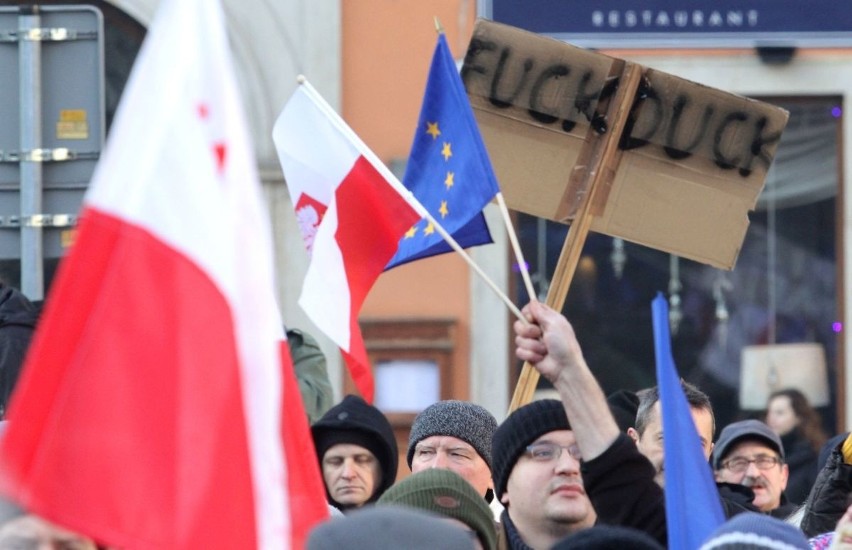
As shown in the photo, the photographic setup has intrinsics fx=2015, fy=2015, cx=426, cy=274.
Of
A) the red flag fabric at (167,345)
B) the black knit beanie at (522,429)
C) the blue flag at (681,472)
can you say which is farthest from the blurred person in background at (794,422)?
the red flag fabric at (167,345)

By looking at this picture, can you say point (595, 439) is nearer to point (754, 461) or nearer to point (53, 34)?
point (754, 461)

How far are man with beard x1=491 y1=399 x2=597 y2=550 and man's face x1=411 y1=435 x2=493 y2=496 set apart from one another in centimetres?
74

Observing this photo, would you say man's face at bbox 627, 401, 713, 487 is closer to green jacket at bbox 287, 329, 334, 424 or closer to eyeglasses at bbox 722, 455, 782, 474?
eyeglasses at bbox 722, 455, 782, 474

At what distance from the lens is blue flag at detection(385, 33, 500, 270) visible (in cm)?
516

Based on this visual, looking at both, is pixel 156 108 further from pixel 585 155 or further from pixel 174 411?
pixel 585 155

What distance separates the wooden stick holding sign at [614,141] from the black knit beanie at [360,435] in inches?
45.3

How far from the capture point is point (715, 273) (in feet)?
35.3

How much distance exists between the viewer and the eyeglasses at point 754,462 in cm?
719

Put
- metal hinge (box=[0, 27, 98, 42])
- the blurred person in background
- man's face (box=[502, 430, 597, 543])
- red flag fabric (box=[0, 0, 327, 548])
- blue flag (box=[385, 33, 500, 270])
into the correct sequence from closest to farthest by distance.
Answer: red flag fabric (box=[0, 0, 327, 548]) → man's face (box=[502, 430, 597, 543]) → blue flag (box=[385, 33, 500, 270]) → metal hinge (box=[0, 27, 98, 42]) → the blurred person in background

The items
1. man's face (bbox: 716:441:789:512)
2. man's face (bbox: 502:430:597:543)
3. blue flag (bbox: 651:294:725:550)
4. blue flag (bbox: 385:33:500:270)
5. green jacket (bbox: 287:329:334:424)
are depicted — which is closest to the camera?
blue flag (bbox: 651:294:725:550)

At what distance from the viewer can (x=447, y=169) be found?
17.4 ft

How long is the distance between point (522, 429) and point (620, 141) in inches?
42.8

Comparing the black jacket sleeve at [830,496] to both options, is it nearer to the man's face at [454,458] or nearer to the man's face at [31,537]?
the man's face at [454,458]

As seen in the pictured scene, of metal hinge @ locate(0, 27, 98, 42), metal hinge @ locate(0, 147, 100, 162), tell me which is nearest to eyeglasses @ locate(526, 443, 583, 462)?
metal hinge @ locate(0, 147, 100, 162)
